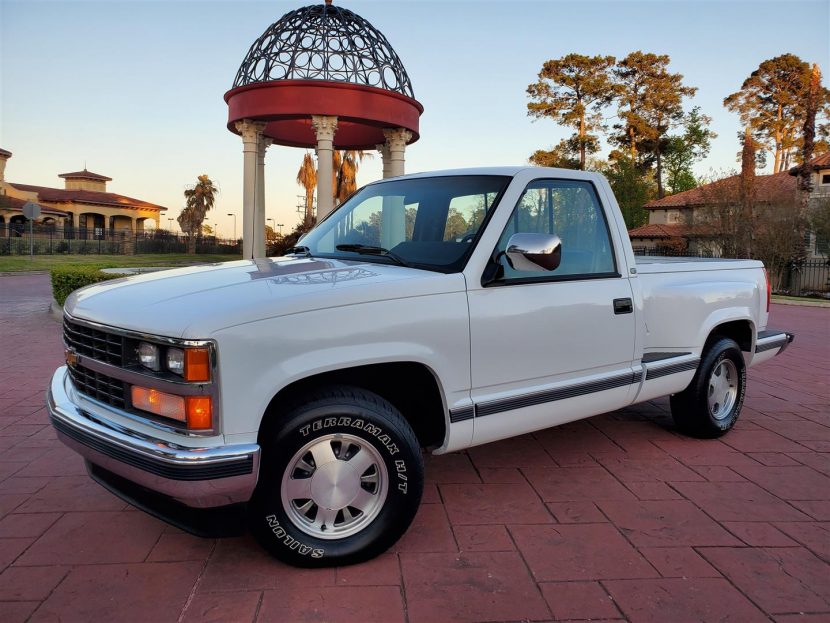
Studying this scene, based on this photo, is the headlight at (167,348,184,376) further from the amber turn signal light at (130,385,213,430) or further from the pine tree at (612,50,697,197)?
the pine tree at (612,50,697,197)

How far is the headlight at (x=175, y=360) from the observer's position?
2.48 metres

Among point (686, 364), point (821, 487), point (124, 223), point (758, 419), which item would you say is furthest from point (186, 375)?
point (124, 223)

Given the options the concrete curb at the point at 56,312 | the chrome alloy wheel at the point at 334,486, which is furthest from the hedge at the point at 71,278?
the chrome alloy wheel at the point at 334,486

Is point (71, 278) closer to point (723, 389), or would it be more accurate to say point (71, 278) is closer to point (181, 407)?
point (181, 407)

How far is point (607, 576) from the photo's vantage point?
2.85 m

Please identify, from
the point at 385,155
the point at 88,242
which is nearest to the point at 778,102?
the point at 385,155

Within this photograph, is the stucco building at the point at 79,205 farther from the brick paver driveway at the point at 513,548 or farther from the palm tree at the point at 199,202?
the brick paver driveway at the point at 513,548

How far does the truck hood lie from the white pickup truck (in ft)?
0.04

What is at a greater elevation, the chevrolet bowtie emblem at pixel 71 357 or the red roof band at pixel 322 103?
the red roof band at pixel 322 103

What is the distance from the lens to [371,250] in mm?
3658

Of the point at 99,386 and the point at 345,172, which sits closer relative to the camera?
the point at 99,386

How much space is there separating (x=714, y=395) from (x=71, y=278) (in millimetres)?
10430

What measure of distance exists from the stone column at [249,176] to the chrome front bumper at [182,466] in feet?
50.6

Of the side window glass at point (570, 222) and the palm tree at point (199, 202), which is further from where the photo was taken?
the palm tree at point (199, 202)
